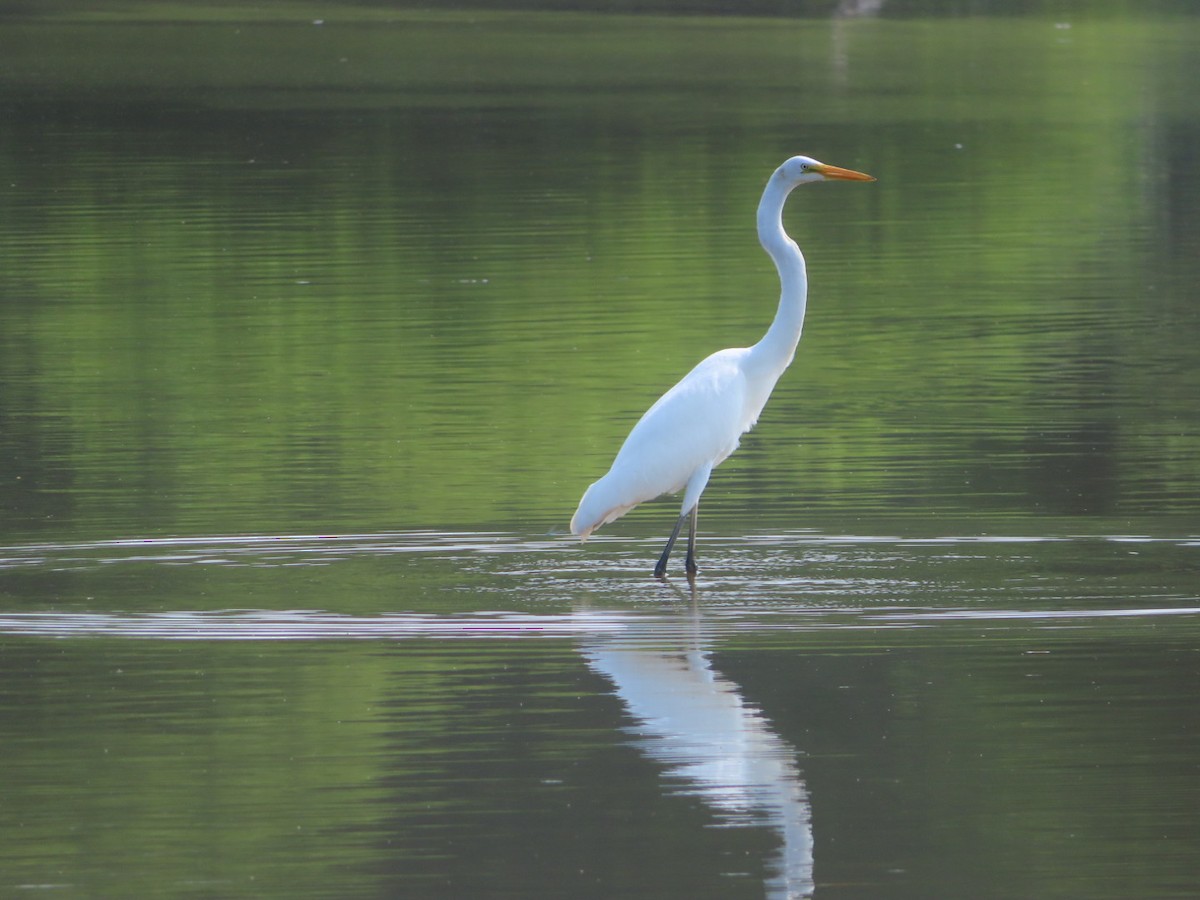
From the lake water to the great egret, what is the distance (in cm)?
31

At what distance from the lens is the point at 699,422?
10750 mm

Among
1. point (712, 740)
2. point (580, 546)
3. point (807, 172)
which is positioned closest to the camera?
point (712, 740)

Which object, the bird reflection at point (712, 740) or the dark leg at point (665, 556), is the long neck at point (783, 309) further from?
the bird reflection at point (712, 740)

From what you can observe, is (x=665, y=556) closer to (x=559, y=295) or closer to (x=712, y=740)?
(x=712, y=740)

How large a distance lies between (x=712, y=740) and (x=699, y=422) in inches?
125

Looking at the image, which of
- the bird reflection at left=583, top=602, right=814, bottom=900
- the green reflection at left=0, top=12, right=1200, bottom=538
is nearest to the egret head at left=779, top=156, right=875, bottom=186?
the green reflection at left=0, top=12, right=1200, bottom=538

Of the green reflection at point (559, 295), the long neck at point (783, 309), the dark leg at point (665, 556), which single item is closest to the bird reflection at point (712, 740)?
the dark leg at point (665, 556)

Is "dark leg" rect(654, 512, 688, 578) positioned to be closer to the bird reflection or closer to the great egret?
the great egret

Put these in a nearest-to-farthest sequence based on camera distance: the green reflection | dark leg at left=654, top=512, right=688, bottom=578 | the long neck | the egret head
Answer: dark leg at left=654, top=512, right=688, bottom=578 < the long neck < the egret head < the green reflection

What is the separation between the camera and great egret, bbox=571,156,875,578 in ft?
34.7

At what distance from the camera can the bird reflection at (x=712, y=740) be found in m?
6.82

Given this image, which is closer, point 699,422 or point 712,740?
point 712,740

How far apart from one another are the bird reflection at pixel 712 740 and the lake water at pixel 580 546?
2cm

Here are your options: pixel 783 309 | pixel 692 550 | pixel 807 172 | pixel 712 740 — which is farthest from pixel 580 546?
pixel 712 740
